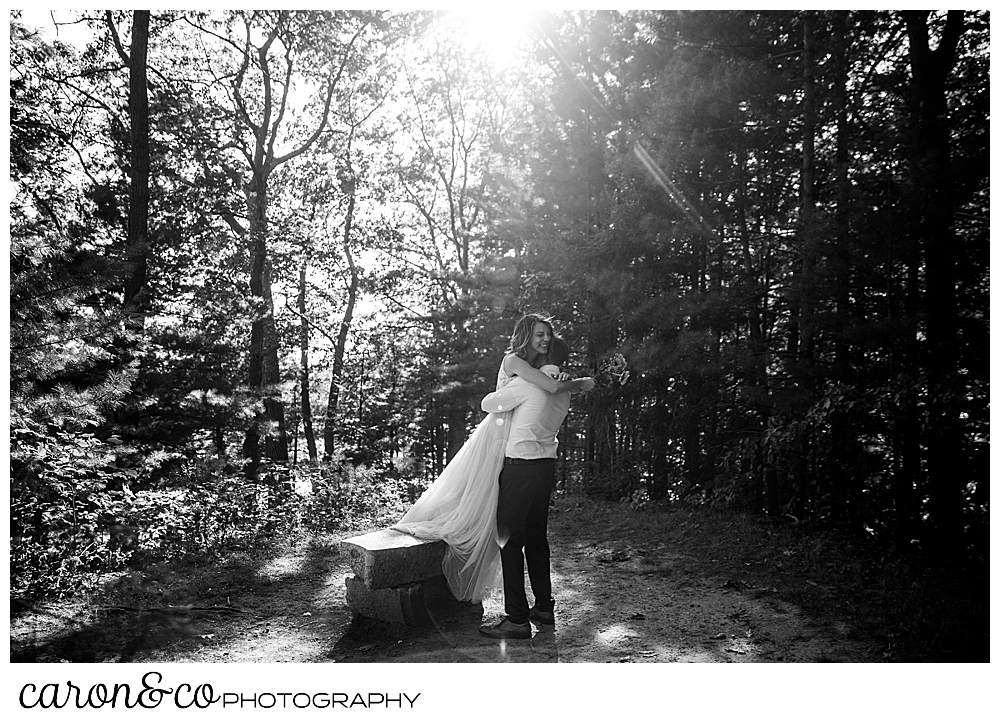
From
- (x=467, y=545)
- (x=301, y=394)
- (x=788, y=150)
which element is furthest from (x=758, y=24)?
(x=301, y=394)

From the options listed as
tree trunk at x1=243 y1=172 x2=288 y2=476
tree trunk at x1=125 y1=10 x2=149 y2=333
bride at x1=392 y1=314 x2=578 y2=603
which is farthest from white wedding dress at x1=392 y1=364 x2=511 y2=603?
tree trunk at x1=243 y1=172 x2=288 y2=476

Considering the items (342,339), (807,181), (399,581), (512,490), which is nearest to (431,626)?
(399,581)

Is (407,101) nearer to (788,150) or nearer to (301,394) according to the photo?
(301,394)

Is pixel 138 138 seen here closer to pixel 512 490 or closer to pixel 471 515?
pixel 471 515

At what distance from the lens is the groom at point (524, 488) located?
397 cm

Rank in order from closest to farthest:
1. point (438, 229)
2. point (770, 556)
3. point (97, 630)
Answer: point (97, 630) < point (770, 556) < point (438, 229)

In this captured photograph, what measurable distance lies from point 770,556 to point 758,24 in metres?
5.87

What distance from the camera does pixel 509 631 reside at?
396 centimetres

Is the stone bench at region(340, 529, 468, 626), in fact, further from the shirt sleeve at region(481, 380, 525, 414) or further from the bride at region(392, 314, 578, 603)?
the shirt sleeve at region(481, 380, 525, 414)

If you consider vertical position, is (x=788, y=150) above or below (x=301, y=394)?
above

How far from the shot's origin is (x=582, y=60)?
10.8m

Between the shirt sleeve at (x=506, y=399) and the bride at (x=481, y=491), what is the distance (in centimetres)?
8

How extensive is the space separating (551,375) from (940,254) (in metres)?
3.60

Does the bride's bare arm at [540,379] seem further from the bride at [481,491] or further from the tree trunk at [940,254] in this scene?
the tree trunk at [940,254]
